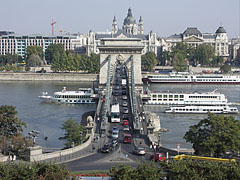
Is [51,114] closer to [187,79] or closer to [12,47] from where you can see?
[187,79]

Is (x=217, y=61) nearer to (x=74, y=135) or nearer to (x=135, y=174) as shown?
(x=74, y=135)

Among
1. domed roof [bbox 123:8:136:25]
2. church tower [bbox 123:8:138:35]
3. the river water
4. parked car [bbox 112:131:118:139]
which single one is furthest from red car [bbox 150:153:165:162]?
domed roof [bbox 123:8:136:25]

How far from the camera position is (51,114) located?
42.1 m

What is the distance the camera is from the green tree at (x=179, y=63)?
275ft

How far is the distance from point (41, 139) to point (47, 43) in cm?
8244

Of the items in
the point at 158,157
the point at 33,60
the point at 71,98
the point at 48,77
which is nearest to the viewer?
the point at 158,157

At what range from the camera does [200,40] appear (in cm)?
10712

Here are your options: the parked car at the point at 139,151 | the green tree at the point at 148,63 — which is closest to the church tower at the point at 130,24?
the green tree at the point at 148,63

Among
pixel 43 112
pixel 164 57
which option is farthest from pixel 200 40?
pixel 43 112

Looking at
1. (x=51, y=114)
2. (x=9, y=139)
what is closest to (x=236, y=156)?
(x=9, y=139)

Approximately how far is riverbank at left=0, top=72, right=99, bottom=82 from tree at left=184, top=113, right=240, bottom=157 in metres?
55.4

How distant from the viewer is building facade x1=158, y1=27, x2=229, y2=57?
10706cm

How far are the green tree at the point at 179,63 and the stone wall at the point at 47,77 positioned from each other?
15.0 m

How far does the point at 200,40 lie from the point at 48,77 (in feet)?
136
